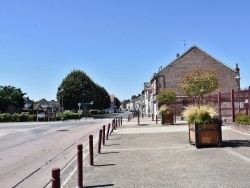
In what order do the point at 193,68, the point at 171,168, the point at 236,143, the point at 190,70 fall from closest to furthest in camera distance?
the point at 171,168, the point at 236,143, the point at 193,68, the point at 190,70

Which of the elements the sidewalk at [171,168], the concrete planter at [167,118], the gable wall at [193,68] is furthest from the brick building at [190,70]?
the sidewalk at [171,168]

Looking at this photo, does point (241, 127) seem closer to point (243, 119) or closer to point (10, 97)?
point (243, 119)

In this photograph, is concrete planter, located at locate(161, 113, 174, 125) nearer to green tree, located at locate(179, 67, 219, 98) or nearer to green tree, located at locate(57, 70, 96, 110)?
green tree, located at locate(179, 67, 219, 98)

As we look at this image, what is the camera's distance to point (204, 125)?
12539mm

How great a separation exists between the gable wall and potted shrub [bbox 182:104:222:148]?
140 ft

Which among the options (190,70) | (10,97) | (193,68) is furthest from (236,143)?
(10,97)

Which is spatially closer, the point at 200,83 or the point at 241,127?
the point at 241,127

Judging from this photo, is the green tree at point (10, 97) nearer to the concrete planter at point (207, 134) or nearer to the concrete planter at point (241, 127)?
the concrete planter at point (241, 127)

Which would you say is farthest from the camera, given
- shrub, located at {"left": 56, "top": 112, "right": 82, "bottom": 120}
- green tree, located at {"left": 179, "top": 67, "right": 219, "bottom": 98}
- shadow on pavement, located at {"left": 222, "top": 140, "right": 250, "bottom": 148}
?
shrub, located at {"left": 56, "top": 112, "right": 82, "bottom": 120}

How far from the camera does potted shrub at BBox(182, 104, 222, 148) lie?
1238 cm

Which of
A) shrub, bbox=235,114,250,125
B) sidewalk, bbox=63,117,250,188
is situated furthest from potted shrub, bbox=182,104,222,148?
shrub, bbox=235,114,250,125

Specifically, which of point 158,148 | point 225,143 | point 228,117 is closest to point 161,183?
point 158,148

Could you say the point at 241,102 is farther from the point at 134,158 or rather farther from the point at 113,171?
the point at 113,171

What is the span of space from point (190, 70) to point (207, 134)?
1730 inches
